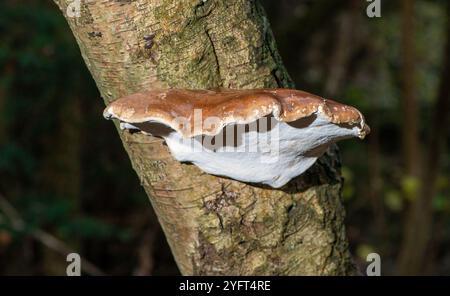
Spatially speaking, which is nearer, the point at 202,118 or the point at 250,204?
Answer: the point at 202,118

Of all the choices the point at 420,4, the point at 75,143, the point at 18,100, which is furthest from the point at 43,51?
the point at 420,4

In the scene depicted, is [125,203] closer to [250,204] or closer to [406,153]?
[406,153]

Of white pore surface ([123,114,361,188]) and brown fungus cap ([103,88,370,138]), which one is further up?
brown fungus cap ([103,88,370,138])

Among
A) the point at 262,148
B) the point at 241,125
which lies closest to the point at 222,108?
the point at 241,125

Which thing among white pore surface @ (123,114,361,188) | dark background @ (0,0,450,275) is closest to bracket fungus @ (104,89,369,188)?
white pore surface @ (123,114,361,188)

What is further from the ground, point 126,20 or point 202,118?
point 126,20

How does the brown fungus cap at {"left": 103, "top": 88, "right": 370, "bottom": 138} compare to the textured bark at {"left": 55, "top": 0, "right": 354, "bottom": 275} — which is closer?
the brown fungus cap at {"left": 103, "top": 88, "right": 370, "bottom": 138}

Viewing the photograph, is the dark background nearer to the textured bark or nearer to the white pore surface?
the textured bark
